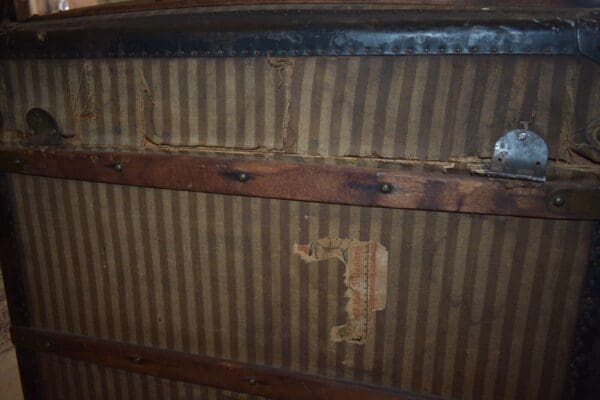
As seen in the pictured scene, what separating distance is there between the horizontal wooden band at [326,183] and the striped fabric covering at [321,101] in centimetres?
6

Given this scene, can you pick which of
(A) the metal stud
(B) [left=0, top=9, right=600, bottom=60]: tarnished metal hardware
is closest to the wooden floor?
(A) the metal stud

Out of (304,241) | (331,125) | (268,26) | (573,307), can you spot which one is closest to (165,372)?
(304,241)

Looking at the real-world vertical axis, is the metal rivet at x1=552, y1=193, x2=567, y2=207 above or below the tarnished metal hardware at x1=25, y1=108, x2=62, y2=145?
below

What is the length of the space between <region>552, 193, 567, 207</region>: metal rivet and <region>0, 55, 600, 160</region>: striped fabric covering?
0.12 metres

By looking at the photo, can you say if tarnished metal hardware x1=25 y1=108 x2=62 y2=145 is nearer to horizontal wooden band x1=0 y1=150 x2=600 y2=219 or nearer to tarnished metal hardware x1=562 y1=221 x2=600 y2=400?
horizontal wooden band x1=0 y1=150 x2=600 y2=219

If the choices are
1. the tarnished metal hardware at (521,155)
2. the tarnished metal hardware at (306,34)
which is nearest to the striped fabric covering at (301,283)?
the tarnished metal hardware at (521,155)

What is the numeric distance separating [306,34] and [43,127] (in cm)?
96

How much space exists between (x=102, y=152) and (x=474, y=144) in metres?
1.14

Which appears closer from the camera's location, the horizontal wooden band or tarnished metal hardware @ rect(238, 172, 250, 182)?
the horizontal wooden band

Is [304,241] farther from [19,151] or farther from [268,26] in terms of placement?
[19,151]

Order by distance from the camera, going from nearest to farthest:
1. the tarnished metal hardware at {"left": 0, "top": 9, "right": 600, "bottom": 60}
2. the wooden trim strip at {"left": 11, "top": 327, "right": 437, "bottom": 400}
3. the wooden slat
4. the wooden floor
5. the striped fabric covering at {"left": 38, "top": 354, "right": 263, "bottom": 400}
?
the tarnished metal hardware at {"left": 0, "top": 9, "right": 600, "bottom": 60} → the wooden slat → the wooden trim strip at {"left": 11, "top": 327, "right": 437, "bottom": 400} → the striped fabric covering at {"left": 38, "top": 354, "right": 263, "bottom": 400} → the wooden floor

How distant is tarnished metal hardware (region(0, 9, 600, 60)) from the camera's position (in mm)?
1081

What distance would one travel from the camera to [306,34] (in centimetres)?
120

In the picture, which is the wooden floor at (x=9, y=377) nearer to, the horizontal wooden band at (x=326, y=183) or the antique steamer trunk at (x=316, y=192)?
the antique steamer trunk at (x=316, y=192)
